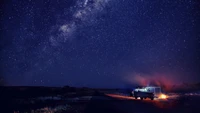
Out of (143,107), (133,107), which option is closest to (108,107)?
(133,107)

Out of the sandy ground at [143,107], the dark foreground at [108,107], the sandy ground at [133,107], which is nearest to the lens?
the sandy ground at [143,107]

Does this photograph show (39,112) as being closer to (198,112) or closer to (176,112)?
(176,112)

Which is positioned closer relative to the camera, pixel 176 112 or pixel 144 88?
Result: pixel 176 112

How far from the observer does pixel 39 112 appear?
2108 centimetres

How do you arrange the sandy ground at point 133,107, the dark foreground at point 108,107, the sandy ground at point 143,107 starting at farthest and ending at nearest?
the dark foreground at point 108,107
the sandy ground at point 133,107
the sandy ground at point 143,107

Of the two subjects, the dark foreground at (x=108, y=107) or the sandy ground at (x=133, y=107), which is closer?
the sandy ground at (x=133, y=107)

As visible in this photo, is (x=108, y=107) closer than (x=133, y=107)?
No

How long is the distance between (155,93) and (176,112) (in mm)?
18949

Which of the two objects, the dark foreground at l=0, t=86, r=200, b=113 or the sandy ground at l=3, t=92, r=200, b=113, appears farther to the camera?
the dark foreground at l=0, t=86, r=200, b=113

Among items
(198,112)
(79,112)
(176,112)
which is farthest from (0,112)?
(198,112)

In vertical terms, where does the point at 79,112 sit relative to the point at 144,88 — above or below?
below

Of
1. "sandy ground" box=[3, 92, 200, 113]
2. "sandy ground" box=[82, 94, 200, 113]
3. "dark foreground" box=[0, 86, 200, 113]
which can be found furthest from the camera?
"dark foreground" box=[0, 86, 200, 113]

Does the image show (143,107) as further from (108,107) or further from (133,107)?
(108,107)

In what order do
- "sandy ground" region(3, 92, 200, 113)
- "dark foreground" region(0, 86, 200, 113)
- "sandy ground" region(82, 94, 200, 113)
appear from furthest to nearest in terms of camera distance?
"dark foreground" region(0, 86, 200, 113) → "sandy ground" region(3, 92, 200, 113) → "sandy ground" region(82, 94, 200, 113)
